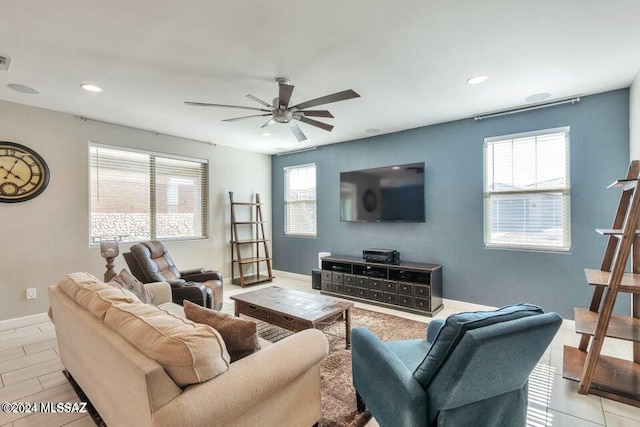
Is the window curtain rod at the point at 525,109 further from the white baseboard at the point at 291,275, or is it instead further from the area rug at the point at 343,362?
the white baseboard at the point at 291,275

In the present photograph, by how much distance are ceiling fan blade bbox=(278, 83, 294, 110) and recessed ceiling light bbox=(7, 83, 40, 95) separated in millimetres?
2583

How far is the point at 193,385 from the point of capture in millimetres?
1166

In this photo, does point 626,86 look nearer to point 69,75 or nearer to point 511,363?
point 511,363

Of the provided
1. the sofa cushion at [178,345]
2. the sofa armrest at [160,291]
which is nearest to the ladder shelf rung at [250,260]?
the sofa armrest at [160,291]

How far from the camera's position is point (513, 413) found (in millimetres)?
1448

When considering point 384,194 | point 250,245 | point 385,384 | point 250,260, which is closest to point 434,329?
point 385,384

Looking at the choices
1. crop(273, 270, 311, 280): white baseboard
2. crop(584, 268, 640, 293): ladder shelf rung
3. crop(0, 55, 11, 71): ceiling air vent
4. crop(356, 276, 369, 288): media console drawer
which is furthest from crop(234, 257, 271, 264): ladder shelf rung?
crop(584, 268, 640, 293): ladder shelf rung

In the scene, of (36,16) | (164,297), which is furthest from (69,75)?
(164,297)

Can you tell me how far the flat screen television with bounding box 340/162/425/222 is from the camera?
430 cm

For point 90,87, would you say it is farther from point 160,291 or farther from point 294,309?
point 294,309

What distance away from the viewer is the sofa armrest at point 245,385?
42.7 inches

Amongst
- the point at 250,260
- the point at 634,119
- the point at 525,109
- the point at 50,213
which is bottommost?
the point at 250,260

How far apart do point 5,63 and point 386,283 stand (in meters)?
4.49

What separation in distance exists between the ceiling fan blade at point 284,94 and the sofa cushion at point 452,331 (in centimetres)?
200
